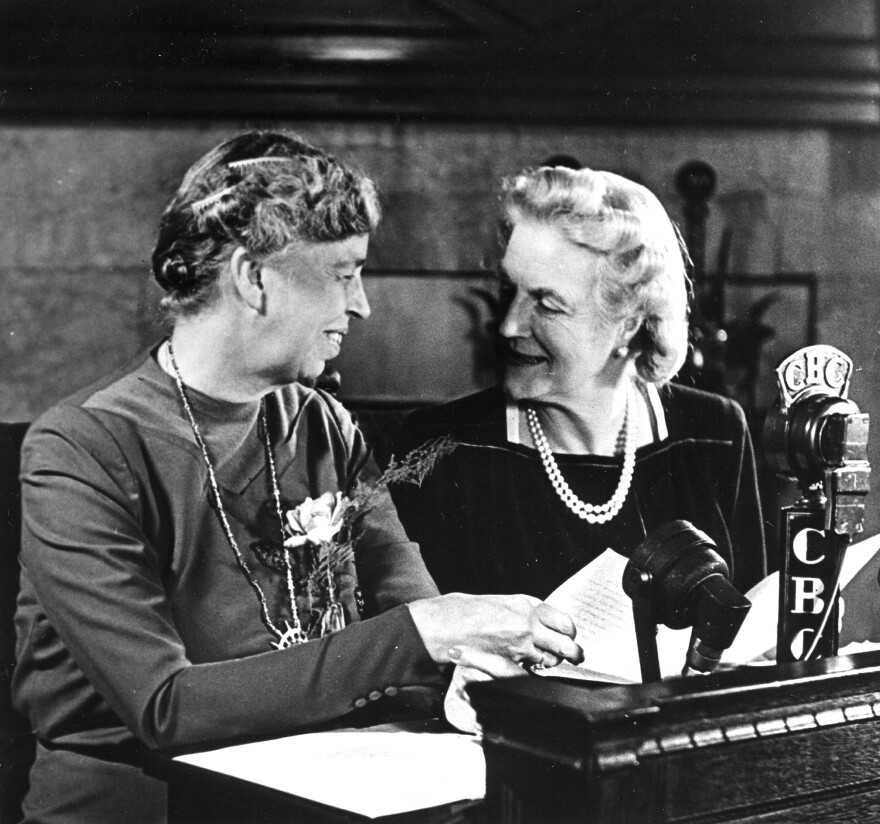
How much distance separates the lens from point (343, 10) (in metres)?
2.23

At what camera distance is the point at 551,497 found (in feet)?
7.94

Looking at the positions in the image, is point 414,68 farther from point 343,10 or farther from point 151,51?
point 151,51

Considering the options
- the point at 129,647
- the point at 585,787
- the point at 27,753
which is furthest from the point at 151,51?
the point at 585,787

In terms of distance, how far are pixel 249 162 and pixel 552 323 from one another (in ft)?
2.31

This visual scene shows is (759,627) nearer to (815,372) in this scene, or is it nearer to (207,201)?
(815,372)

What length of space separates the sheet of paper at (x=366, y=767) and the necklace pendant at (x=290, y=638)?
0.57 feet

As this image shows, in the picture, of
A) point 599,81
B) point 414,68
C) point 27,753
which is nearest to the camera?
point 27,753

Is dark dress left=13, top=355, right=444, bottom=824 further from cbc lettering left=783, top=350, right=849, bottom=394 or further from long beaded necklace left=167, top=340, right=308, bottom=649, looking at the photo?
cbc lettering left=783, top=350, right=849, bottom=394

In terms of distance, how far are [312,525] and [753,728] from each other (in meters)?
0.85

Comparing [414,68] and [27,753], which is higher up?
[414,68]

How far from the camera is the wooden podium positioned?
1.50m

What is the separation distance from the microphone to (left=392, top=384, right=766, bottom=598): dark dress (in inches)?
13.9

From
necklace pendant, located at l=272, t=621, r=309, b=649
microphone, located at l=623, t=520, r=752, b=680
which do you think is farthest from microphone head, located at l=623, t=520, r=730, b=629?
necklace pendant, located at l=272, t=621, r=309, b=649

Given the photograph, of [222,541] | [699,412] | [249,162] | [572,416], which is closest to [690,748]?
[222,541]
